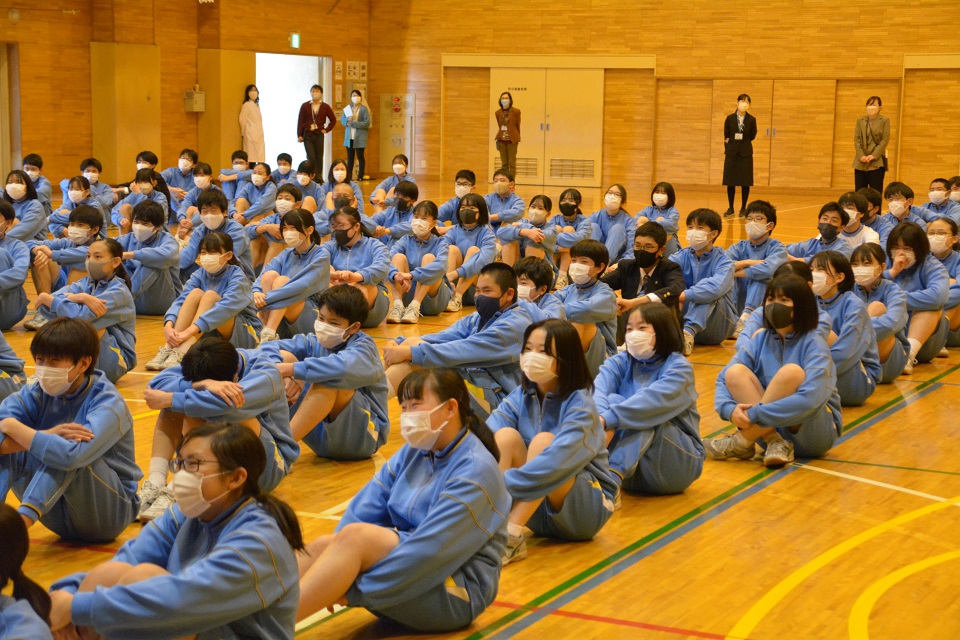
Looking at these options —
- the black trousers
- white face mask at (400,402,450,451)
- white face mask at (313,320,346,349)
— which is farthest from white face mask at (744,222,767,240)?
the black trousers

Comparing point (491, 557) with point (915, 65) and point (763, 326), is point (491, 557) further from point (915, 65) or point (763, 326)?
point (915, 65)

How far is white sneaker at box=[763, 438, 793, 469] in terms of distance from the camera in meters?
6.64

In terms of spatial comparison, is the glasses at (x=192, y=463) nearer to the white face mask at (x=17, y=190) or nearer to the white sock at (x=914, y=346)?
the white sock at (x=914, y=346)

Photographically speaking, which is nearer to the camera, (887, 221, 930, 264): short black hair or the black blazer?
(887, 221, 930, 264): short black hair

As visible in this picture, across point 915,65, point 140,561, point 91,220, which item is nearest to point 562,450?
point 140,561

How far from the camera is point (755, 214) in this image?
1073 centimetres

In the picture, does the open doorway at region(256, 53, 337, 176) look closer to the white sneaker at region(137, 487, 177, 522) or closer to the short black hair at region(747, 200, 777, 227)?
the short black hair at region(747, 200, 777, 227)

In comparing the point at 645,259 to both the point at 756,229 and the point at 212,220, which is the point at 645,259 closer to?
the point at 756,229

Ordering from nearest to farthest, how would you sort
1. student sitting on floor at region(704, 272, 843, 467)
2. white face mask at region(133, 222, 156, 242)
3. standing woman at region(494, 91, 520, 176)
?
student sitting on floor at region(704, 272, 843, 467), white face mask at region(133, 222, 156, 242), standing woman at region(494, 91, 520, 176)

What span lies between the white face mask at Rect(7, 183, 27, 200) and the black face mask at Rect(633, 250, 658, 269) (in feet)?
22.0

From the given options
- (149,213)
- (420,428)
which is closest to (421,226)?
(149,213)

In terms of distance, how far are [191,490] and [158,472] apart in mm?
2201

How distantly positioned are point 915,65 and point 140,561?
22647 millimetres

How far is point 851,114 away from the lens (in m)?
23.9
